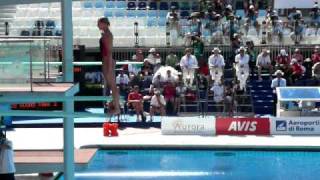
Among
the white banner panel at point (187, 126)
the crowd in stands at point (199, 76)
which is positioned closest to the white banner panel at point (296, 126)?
the white banner panel at point (187, 126)

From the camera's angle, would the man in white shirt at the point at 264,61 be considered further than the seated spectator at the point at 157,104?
Yes

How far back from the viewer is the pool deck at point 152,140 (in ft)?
66.7

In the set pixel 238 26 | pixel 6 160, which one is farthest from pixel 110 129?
pixel 6 160

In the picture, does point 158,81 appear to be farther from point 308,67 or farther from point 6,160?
point 6,160

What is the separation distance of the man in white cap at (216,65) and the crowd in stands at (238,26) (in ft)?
8.20

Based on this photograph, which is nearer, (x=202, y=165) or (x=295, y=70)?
(x=202, y=165)

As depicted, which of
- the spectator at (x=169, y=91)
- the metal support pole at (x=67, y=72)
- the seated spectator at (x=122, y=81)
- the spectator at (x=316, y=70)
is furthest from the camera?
the spectator at (x=316, y=70)

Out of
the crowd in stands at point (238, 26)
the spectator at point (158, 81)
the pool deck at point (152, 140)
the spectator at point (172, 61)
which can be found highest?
the crowd in stands at point (238, 26)

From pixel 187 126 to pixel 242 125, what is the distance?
149 centimetres

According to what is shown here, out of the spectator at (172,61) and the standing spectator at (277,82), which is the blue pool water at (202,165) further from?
the spectator at (172,61)

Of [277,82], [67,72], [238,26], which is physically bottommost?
[277,82]

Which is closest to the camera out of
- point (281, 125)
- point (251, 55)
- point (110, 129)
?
point (110, 129)

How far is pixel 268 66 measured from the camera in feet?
85.0

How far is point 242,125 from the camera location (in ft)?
73.2
